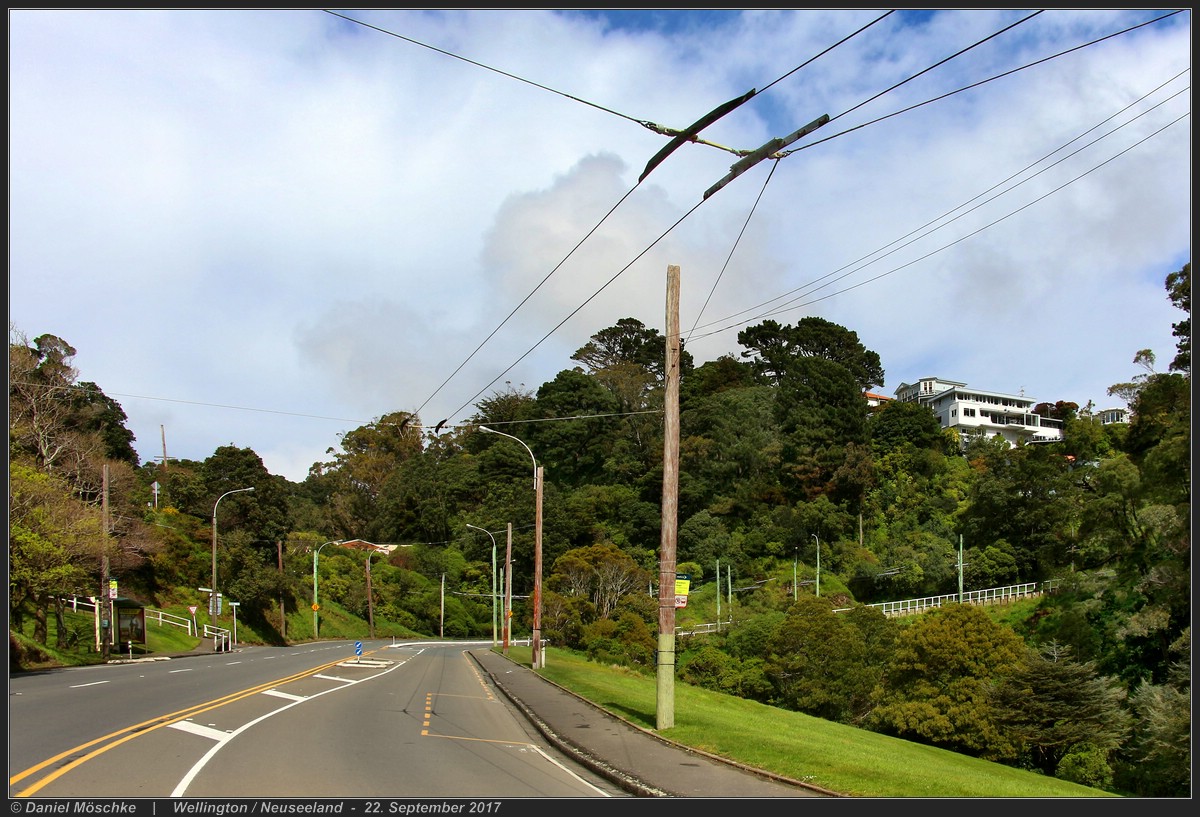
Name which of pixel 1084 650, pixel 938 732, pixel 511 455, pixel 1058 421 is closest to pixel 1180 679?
pixel 938 732

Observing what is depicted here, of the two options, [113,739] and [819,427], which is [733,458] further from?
[113,739]

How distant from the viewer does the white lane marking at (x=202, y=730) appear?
13.1 m

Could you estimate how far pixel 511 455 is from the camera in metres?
98.6

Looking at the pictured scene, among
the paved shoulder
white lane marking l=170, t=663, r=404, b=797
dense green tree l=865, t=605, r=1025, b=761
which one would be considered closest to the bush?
dense green tree l=865, t=605, r=1025, b=761

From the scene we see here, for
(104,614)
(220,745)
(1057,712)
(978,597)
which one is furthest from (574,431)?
(220,745)

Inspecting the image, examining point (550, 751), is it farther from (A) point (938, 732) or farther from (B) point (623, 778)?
(A) point (938, 732)

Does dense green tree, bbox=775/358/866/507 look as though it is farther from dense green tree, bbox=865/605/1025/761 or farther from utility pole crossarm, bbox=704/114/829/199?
utility pole crossarm, bbox=704/114/829/199

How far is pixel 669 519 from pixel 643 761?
4.85 m

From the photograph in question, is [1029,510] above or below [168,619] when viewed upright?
above

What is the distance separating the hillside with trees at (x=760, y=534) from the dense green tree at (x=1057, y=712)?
95 mm

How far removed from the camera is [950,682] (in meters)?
36.1

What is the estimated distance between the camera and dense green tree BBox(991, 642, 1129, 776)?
103 feet

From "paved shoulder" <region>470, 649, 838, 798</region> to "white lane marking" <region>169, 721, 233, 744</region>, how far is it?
17.4ft

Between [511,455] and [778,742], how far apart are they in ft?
277
